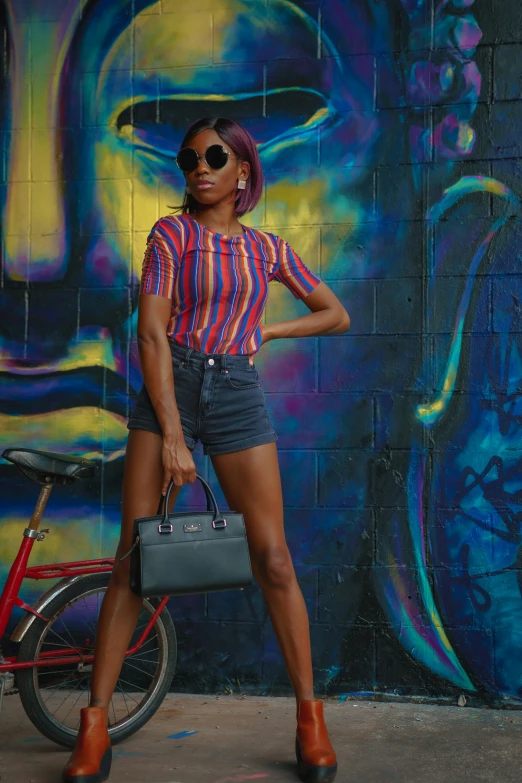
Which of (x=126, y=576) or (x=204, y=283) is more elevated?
(x=204, y=283)

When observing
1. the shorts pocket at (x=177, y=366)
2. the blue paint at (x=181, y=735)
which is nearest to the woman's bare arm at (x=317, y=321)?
the shorts pocket at (x=177, y=366)

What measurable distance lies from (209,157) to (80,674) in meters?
2.09

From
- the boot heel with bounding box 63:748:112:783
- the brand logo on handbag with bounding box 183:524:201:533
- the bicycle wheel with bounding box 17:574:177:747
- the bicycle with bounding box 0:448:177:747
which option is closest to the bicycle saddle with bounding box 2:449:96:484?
the bicycle with bounding box 0:448:177:747

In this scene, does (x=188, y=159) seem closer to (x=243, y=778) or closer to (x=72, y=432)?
(x=72, y=432)

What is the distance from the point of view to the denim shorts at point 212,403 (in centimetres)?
320

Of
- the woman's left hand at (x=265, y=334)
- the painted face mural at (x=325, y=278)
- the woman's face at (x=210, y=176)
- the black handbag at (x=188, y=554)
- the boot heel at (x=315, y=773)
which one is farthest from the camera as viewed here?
the painted face mural at (x=325, y=278)

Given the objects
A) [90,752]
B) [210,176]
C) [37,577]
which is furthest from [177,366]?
[90,752]

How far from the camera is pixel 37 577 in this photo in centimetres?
368

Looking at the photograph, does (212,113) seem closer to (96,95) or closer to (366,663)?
(96,95)

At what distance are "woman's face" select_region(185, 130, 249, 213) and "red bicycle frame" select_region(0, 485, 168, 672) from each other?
4.22ft

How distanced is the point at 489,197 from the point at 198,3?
1.62 meters

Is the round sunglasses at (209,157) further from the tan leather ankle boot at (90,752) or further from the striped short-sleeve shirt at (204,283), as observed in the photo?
the tan leather ankle boot at (90,752)

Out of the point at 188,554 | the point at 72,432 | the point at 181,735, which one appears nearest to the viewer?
the point at 188,554

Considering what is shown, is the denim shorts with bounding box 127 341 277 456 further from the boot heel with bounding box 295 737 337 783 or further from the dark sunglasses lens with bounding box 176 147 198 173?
the boot heel with bounding box 295 737 337 783
